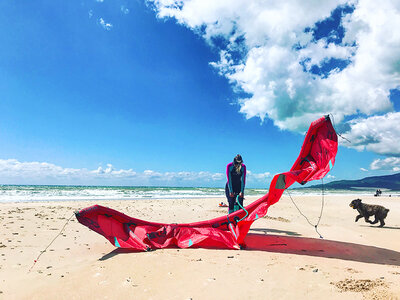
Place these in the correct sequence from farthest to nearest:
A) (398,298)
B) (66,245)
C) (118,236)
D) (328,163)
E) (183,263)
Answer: (66,245) → (118,236) → (328,163) → (183,263) → (398,298)

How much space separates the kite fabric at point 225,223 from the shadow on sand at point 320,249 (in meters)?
0.34

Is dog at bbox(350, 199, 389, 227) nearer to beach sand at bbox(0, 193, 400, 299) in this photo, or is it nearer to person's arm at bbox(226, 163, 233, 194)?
beach sand at bbox(0, 193, 400, 299)

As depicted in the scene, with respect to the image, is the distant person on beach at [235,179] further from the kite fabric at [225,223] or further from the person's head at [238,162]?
the kite fabric at [225,223]

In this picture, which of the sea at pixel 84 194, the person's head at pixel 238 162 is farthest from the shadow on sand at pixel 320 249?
the sea at pixel 84 194

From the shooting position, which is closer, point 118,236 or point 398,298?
point 398,298

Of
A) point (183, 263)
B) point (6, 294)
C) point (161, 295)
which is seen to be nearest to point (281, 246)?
point (183, 263)

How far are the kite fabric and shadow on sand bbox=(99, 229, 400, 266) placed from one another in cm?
34

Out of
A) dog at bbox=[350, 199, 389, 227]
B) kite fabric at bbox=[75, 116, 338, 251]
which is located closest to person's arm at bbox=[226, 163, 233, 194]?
kite fabric at bbox=[75, 116, 338, 251]

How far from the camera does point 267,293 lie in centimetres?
272

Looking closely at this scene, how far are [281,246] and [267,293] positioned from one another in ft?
8.50

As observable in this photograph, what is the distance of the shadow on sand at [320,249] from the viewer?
14.3 ft

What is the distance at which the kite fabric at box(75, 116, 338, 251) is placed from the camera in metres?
4.55

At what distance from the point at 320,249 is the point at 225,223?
1967mm

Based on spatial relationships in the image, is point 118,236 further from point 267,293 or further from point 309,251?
point 309,251
